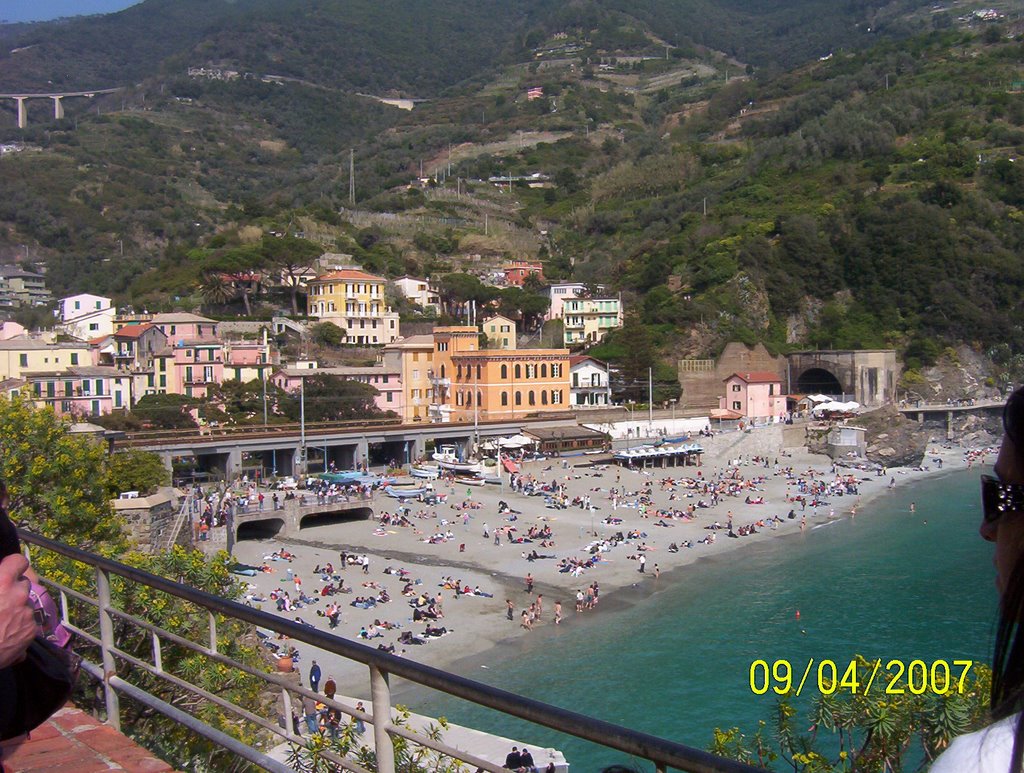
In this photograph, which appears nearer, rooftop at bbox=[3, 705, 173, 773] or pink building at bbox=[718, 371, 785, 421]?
rooftop at bbox=[3, 705, 173, 773]

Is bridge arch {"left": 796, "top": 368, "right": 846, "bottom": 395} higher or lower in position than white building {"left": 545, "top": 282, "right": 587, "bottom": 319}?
lower

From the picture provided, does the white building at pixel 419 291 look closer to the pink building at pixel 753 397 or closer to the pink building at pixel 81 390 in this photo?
the pink building at pixel 753 397

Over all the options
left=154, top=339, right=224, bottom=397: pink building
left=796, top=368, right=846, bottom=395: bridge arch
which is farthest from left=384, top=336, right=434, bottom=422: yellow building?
left=796, top=368, right=846, bottom=395: bridge arch

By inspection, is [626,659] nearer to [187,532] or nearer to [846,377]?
[187,532]

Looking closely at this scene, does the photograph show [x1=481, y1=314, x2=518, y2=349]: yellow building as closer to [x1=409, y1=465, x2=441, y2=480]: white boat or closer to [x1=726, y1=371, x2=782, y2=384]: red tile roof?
[x1=726, y1=371, x2=782, y2=384]: red tile roof

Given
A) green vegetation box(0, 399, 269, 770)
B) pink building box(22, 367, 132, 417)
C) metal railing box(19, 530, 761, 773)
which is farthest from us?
pink building box(22, 367, 132, 417)

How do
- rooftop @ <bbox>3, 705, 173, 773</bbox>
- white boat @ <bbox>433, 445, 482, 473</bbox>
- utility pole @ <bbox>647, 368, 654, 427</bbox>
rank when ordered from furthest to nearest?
1. utility pole @ <bbox>647, 368, 654, 427</bbox>
2. white boat @ <bbox>433, 445, 482, 473</bbox>
3. rooftop @ <bbox>3, 705, 173, 773</bbox>

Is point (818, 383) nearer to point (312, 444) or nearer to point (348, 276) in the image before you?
point (348, 276)

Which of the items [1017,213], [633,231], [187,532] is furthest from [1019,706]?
[633,231]
